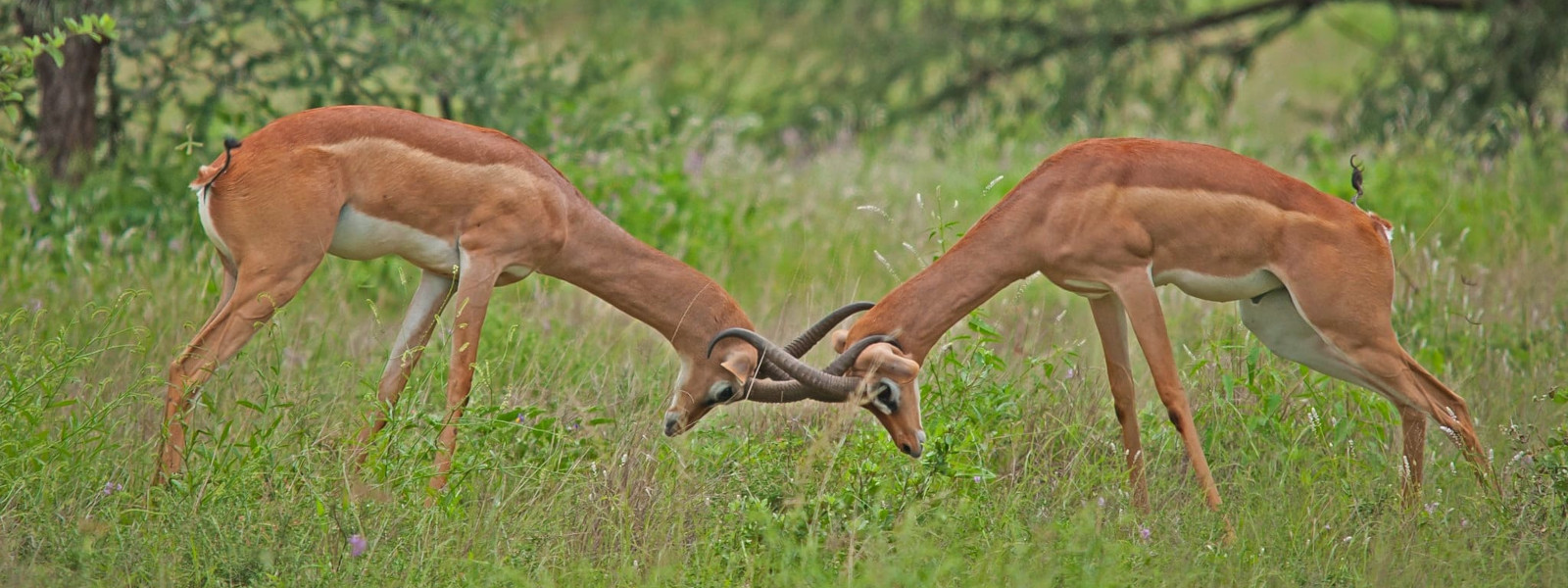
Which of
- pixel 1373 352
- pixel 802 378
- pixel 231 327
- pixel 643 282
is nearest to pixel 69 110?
pixel 231 327

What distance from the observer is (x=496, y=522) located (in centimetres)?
468

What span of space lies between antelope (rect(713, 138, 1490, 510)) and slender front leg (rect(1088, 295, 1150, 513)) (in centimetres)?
7

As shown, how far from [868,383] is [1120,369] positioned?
3.62ft

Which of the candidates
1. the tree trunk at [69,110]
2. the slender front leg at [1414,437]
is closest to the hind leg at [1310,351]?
the slender front leg at [1414,437]

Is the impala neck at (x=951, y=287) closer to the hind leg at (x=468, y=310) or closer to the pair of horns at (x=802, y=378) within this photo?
the pair of horns at (x=802, y=378)

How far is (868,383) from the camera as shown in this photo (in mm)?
5066

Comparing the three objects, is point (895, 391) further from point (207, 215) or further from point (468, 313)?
point (207, 215)

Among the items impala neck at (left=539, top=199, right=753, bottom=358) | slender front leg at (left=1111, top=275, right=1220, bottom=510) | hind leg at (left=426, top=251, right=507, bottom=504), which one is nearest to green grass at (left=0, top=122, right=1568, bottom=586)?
hind leg at (left=426, top=251, right=507, bottom=504)

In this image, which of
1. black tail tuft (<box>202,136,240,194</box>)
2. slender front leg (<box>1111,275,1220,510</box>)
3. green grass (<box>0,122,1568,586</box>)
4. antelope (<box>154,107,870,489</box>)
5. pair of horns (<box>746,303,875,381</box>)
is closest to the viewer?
green grass (<box>0,122,1568,586</box>)

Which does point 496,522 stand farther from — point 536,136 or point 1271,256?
point 536,136

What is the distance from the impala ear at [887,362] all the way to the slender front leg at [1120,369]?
2.60 feet

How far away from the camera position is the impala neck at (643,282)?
5.68 m

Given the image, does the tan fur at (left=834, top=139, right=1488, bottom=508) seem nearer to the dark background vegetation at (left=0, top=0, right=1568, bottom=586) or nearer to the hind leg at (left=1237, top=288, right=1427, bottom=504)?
the hind leg at (left=1237, top=288, right=1427, bottom=504)

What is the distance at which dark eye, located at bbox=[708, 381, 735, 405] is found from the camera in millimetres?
5504
